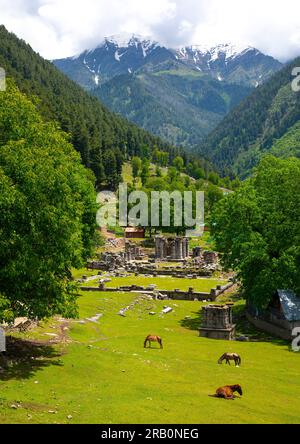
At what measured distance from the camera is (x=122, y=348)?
35438mm

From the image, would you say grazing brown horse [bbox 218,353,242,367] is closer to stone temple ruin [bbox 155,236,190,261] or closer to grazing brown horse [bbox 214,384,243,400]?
grazing brown horse [bbox 214,384,243,400]

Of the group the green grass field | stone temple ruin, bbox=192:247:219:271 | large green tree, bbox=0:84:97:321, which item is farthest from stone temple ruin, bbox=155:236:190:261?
large green tree, bbox=0:84:97:321

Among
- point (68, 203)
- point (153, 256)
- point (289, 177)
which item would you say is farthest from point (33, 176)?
point (153, 256)

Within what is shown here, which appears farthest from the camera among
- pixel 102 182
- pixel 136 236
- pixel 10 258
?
pixel 102 182

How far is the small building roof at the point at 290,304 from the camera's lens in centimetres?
4500

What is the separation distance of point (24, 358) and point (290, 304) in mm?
25416

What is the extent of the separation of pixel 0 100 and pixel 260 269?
28098 millimetres

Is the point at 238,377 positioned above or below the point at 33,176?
below

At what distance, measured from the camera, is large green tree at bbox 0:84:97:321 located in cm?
2622

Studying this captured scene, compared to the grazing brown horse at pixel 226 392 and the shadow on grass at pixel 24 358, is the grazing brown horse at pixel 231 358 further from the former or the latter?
the shadow on grass at pixel 24 358

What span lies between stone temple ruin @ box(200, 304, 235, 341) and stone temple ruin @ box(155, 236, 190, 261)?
185 ft

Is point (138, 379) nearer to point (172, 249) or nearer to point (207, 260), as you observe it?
point (207, 260)

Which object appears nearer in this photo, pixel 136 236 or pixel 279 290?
pixel 279 290
